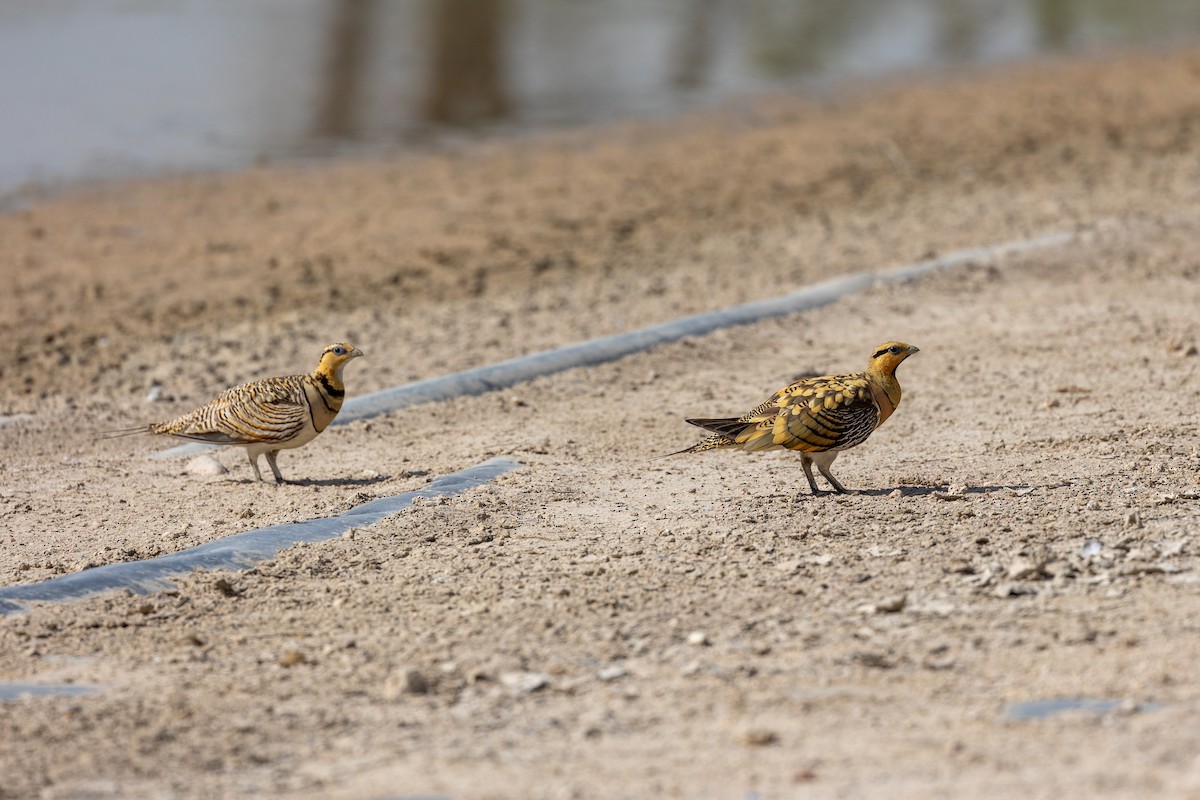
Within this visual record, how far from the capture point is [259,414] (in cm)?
696

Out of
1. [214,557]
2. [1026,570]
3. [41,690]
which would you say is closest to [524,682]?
[41,690]

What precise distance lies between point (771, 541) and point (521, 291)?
4.98 m

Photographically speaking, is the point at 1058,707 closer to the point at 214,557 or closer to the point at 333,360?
the point at 214,557

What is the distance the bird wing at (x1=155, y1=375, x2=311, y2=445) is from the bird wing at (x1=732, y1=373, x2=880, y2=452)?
2057 millimetres

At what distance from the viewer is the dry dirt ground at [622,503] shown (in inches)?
171

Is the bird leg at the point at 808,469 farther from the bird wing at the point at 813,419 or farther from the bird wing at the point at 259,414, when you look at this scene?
the bird wing at the point at 259,414

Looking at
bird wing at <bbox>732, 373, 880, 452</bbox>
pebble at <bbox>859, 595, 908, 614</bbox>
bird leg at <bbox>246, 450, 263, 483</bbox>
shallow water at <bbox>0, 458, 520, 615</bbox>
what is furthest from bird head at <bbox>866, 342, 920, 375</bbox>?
bird leg at <bbox>246, 450, 263, 483</bbox>

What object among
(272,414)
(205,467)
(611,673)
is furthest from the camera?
(205,467)

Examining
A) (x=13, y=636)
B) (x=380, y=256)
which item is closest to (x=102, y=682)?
(x=13, y=636)

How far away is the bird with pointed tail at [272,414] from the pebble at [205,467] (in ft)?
0.59

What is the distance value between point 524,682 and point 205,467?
10.2ft

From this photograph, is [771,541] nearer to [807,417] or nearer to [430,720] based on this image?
[807,417]

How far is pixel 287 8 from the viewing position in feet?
77.7

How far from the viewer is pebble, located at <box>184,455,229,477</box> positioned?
7324mm
